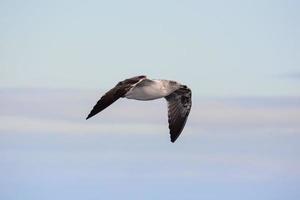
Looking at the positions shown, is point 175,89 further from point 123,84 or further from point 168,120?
point 123,84

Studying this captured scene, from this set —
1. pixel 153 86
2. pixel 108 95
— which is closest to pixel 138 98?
pixel 153 86

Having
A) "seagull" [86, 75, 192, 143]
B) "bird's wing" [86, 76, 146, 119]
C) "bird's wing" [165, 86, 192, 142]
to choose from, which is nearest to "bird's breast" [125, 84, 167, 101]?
"seagull" [86, 75, 192, 143]

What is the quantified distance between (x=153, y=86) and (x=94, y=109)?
6.44m

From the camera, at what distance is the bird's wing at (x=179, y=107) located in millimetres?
40844

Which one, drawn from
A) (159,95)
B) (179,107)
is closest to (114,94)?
(159,95)

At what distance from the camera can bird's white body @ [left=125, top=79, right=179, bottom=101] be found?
35.9m

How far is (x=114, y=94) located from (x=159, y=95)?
5597 mm

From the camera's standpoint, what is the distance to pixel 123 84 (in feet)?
113

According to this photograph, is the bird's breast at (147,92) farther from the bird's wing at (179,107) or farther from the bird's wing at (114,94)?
the bird's wing at (179,107)

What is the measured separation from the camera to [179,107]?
41344 mm

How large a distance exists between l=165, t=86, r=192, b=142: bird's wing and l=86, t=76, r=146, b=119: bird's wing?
540 cm

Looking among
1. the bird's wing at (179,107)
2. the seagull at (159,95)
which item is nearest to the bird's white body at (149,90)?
the seagull at (159,95)

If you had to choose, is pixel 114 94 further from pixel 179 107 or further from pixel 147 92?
pixel 179 107

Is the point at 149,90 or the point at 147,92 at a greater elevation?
the point at 149,90
